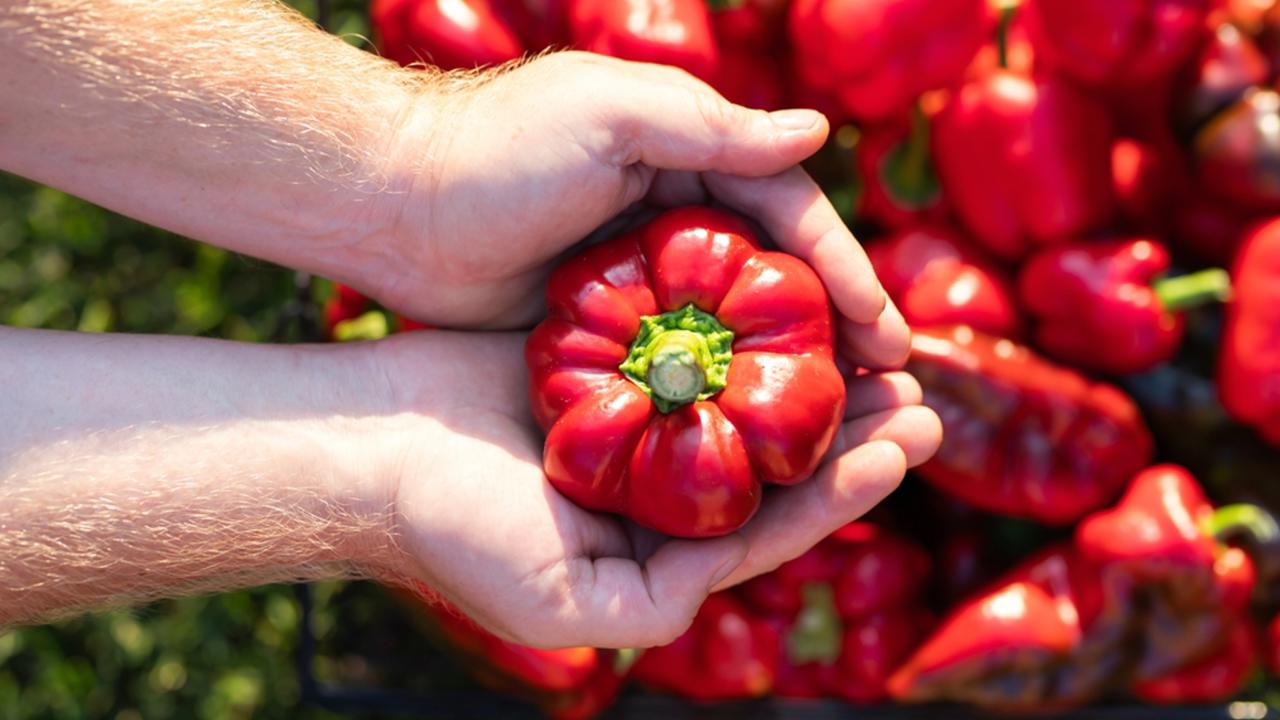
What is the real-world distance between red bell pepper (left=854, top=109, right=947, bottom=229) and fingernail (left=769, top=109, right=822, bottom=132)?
0.73 m

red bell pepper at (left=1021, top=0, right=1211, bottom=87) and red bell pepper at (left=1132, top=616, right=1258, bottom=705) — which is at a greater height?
red bell pepper at (left=1021, top=0, right=1211, bottom=87)

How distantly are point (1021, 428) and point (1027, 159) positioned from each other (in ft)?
1.93

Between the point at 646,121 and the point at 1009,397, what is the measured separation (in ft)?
3.37

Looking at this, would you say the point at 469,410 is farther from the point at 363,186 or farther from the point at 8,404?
the point at 8,404

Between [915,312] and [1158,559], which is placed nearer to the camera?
[1158,559]

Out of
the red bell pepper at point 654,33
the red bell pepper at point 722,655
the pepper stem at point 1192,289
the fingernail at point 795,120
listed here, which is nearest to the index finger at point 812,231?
the fingernail at point 795,120

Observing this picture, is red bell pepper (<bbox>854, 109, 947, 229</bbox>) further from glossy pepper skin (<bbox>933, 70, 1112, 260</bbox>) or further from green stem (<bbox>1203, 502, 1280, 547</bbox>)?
green stem (<bbox>1203, 502, 1280, 547</bbox>)

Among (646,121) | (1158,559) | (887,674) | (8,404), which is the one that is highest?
(646,121)

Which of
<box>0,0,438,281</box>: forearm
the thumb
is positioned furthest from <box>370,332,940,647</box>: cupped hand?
the thumb

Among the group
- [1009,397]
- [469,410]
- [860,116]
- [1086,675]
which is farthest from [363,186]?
[1086,675]

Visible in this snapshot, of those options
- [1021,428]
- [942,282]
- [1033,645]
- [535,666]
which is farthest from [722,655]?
[942,282]

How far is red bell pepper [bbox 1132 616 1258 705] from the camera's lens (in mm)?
2713

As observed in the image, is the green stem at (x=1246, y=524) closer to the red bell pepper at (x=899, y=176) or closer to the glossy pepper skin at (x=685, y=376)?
the red bell pepper at (x=899, y=176)

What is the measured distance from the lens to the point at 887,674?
114 inches
